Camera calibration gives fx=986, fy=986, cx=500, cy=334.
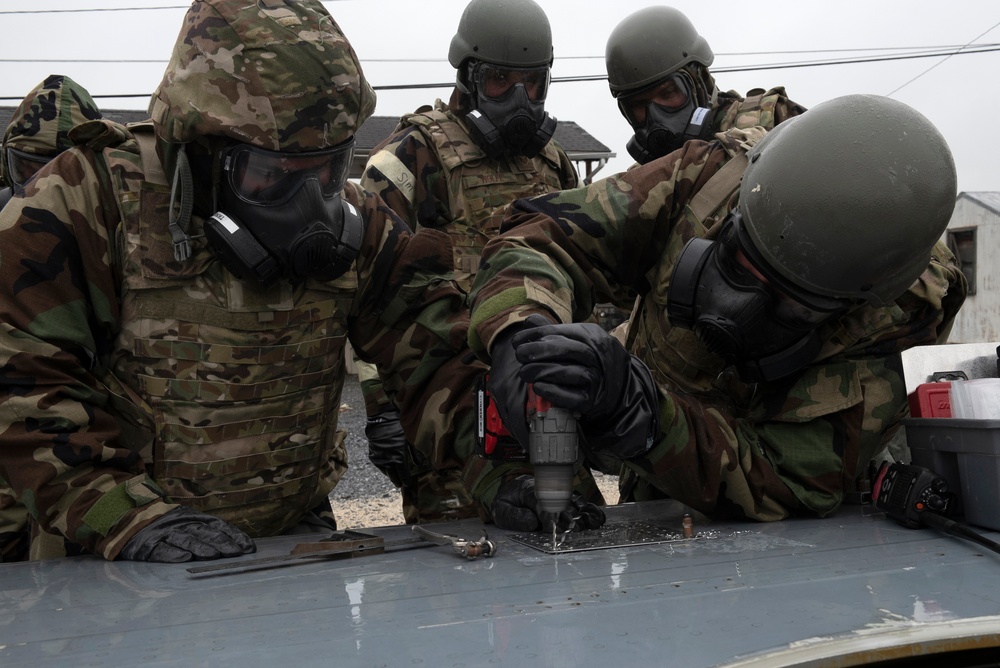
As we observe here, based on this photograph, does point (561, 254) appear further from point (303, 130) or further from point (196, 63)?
point (196, 63)

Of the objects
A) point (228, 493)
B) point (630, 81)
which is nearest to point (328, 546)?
point (228, 493)

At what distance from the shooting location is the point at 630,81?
13.4 feet

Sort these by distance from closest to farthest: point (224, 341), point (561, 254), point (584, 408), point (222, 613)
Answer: point (222, 613) < point (584, 408) < point (224, 341) < point (561, 254)

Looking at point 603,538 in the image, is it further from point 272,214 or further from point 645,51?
point 645,51

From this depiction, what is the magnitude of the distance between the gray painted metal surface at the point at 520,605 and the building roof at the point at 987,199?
1381 centimetres

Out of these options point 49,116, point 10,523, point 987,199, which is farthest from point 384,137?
point 10,523

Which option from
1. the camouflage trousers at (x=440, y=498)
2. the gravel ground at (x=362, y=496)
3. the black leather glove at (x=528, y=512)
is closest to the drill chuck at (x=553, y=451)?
the black leather glove at (x=528, y=512)

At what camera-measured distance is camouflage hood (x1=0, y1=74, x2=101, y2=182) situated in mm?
4219

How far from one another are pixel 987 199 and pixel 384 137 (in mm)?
9158

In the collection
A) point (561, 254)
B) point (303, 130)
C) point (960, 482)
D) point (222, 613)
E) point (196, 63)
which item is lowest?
point (222, 613)

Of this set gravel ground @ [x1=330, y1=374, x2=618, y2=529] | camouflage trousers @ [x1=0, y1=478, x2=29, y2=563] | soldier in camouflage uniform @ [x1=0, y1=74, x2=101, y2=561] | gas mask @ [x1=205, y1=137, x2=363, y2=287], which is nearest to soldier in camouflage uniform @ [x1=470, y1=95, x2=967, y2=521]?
gas mask @ [x1=205, y1=137, x2=363, y2=287]

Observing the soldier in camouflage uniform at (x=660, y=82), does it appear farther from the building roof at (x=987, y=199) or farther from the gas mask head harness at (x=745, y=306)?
the building roof at (x=987, y=199)

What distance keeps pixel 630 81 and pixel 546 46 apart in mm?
446

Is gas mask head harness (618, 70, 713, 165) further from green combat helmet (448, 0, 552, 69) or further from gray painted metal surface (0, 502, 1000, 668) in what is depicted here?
gray painted metal surface (0, 502, 1000, 668)
